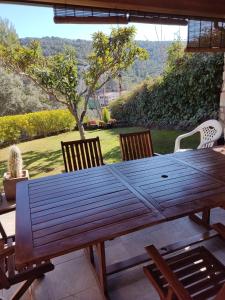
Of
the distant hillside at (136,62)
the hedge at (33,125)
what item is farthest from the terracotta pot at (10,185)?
the hedge at (33,125)

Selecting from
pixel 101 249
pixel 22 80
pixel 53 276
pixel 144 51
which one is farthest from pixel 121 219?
pixel 22 80

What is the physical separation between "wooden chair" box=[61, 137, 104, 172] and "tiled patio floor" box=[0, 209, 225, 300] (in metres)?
0.90

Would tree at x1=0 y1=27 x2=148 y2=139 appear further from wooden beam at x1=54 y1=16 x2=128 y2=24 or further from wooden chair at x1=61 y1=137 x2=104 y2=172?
wooden chair at x1=61 y1=137 x2=104 y2=172

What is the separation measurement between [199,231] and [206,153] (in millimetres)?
810

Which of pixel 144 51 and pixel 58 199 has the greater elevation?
pixel 144 51

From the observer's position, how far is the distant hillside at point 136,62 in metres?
4.51

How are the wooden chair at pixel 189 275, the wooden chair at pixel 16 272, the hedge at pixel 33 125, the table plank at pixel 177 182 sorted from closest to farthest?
the wooden chair at pixel 189 275, the wooden chair at pixel 16 272, the table plank at pixel 177 182, the hedge at pixel 33 125

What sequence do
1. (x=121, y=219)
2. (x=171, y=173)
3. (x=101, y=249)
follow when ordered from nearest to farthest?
(x=121, y=219), (x=101, y=249), (x=171, y=173)

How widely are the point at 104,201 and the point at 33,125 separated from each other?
5746 mm

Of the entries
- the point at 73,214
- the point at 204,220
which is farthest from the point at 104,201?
the point at 204,220

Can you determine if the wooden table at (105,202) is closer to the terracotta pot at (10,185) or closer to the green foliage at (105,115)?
the terracotta pot at (10,185)

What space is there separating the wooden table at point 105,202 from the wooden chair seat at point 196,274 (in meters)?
0.32

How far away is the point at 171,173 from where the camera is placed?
6.58 feet

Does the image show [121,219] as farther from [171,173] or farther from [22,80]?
[22,80]
